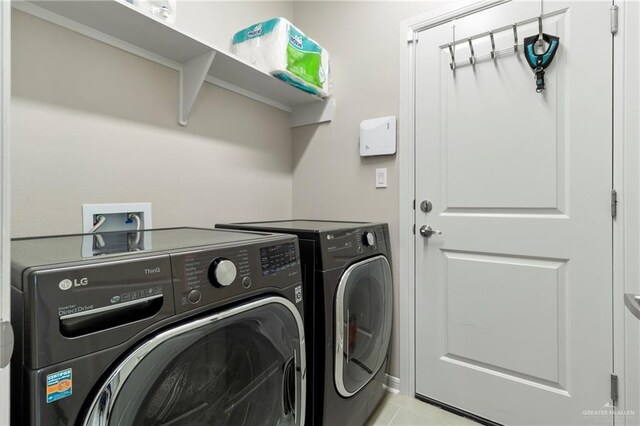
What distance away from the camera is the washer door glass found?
4.16ft

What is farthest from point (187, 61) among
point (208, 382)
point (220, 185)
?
point (208, 382)

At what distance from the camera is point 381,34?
183 cm

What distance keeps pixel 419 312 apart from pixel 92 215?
1.62 meters

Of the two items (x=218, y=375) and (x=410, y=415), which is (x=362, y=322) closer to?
(x=410, y=415)

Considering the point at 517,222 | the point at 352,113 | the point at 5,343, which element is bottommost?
the point at 5,343

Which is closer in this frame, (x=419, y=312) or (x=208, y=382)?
(x=208, y=382)

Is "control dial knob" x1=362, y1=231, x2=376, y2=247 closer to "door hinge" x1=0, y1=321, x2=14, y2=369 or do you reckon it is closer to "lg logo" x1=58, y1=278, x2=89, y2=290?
"lg logo" x1=58, y1=278, x2=89, y2=290

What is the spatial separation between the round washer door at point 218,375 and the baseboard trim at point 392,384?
3.10 ft

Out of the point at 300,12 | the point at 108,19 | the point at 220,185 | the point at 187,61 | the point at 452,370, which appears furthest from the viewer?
the point at 300,12

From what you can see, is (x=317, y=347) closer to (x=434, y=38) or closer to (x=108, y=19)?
(x=108, y=19)

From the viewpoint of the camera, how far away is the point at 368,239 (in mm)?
1514

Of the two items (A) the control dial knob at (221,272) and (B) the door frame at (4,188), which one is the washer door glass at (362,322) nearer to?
(A) the control dial knob at (221,272)

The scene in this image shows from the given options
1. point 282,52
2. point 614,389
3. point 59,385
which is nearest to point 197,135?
point 282,52

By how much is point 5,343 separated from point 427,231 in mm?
1604
